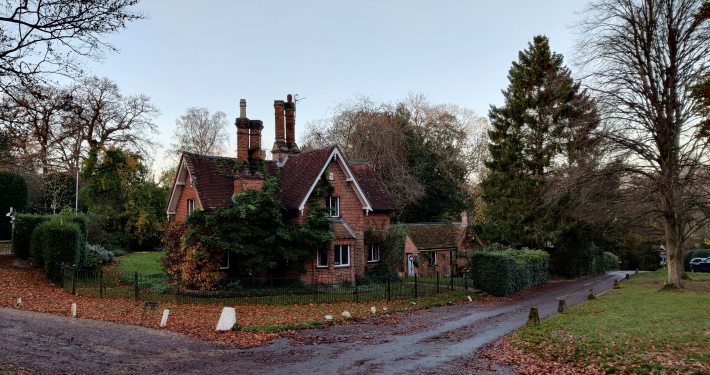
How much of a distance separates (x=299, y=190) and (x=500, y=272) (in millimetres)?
12440

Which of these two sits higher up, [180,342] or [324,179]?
[324,179]

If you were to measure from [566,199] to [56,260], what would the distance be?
34474 millimetres

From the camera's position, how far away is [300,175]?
28375 mm

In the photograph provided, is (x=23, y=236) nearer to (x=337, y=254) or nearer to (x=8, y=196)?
(x=8, y=196)

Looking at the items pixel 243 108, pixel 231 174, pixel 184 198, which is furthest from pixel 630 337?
pixel 184 198

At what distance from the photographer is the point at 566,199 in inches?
1478

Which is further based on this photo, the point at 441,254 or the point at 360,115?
the point at 360,115

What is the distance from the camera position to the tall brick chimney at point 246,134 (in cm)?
2642

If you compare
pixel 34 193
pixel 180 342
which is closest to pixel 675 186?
pixel 180 342

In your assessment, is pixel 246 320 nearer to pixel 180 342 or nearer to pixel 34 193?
pixel 180 342

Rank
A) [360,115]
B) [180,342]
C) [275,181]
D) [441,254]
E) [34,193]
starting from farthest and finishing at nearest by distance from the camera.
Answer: [360,115] → [34,193] → [441,254] → [275,181] → [180,342]

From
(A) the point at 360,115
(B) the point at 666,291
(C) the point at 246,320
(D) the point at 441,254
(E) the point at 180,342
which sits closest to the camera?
(E) the point at 180,342

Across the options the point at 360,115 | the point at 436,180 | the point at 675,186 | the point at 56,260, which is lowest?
the point at 56,260

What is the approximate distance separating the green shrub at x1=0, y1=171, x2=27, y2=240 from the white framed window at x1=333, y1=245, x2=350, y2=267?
24.5 m
